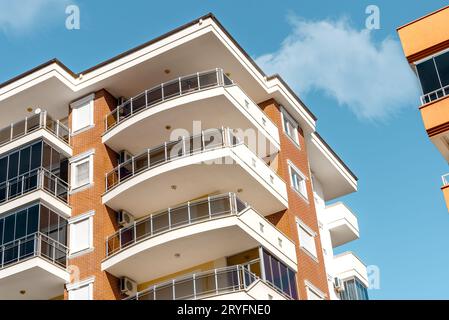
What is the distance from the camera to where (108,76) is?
32406mm

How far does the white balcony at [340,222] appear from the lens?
38.5m

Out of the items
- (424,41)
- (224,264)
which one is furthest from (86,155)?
(424,41)

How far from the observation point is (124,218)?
3055cm

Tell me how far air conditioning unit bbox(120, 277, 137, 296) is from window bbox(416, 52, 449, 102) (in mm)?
13388

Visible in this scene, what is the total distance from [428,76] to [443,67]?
60cm

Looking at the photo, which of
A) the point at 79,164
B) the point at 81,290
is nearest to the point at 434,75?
the point at 79,164

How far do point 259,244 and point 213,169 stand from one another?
11.3ft

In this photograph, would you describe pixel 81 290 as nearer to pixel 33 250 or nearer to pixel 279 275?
pixel 33 250

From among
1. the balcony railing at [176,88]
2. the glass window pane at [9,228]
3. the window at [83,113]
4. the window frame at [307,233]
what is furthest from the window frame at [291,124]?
the glass window pane at [9,228]

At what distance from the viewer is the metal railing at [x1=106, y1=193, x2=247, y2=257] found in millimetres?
27578

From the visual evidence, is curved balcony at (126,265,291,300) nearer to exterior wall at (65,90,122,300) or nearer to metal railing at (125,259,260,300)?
metal railing at (125,259,260,300)

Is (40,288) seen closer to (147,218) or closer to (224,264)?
(147,218)

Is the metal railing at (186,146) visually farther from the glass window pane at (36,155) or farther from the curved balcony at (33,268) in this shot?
the curved balcony at (33,268)

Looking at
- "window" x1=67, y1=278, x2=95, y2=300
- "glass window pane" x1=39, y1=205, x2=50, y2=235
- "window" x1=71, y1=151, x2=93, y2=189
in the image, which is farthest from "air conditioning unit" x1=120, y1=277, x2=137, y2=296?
"window" x1=71, y1=151, x2=93, y2=189
